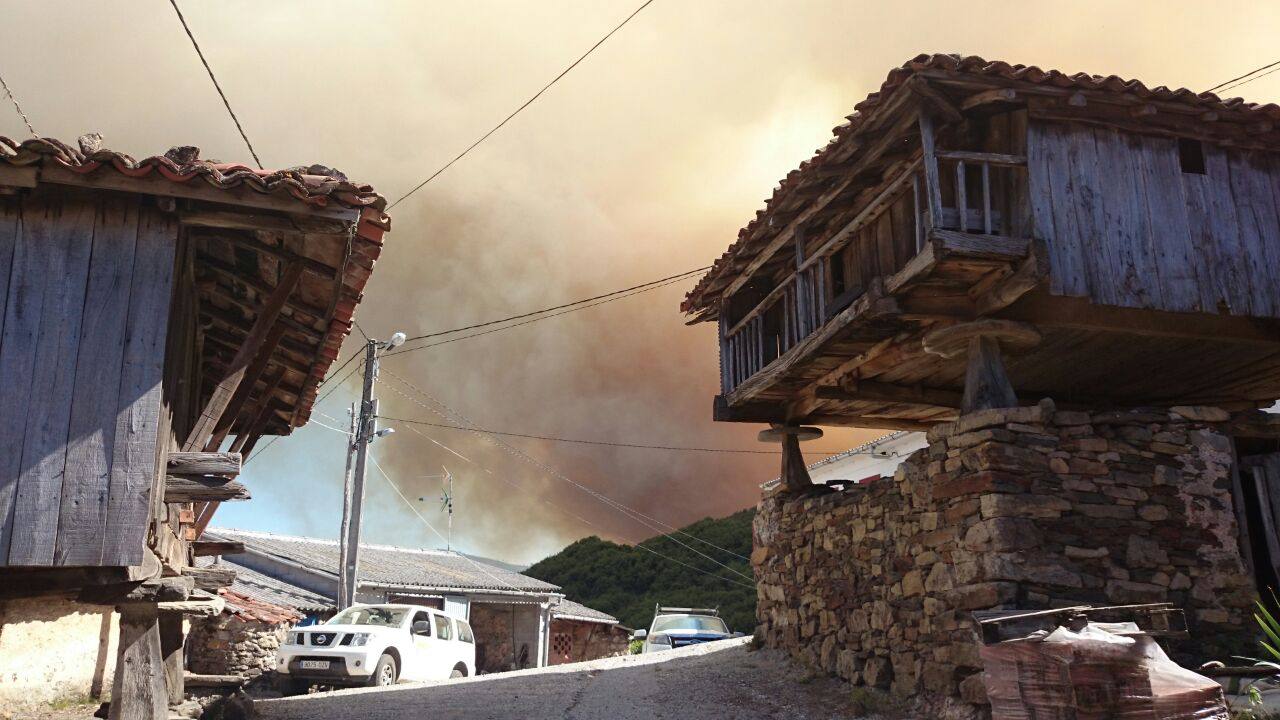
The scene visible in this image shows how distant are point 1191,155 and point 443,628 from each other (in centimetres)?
1100

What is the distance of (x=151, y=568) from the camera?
5.82 meters

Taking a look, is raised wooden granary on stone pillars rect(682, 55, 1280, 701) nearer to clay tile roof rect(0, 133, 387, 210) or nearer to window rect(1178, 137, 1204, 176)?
window rect(1178, 137, 1204, 176)

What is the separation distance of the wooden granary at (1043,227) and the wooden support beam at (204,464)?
5.23 metres

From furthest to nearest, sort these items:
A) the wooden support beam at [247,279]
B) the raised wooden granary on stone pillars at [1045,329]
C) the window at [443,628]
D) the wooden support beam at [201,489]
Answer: the window at [443,628] < the raised wooden granary on stone pillars at [1045,329] < the wooden support beam at [247,279] < the wooden support beam at [201,489]

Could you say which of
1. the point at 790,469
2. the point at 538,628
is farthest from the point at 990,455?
the point at 538,628

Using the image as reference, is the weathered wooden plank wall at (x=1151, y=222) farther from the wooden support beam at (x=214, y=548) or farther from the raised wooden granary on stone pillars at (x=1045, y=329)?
the wooden support beam at (x=214, y=548)

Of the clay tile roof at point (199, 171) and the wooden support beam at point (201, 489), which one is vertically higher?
the clay tile roof at point (199, 171)

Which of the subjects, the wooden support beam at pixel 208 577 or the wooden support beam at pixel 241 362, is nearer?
the wooden support beam at pixel 241 362

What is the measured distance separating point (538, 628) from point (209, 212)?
21.3 m

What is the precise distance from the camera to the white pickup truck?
1212 centimetres

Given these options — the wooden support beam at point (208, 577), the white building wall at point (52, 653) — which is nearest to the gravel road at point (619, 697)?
the white building wall at point (52, 653)

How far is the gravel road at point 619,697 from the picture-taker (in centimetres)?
904

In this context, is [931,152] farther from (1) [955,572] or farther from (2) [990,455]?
(1) [955,572]

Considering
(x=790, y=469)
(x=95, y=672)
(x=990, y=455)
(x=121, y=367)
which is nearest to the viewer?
(x=121, y=367)
